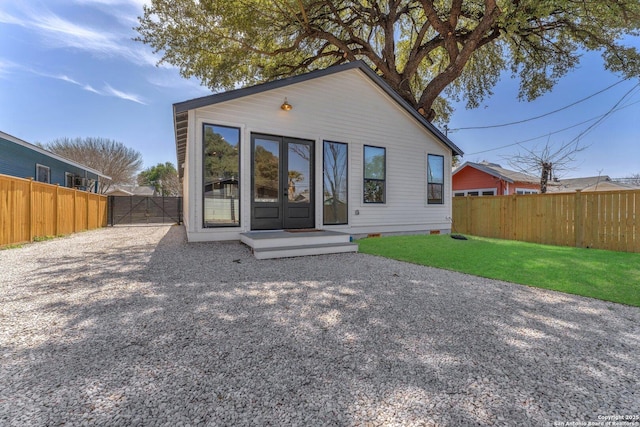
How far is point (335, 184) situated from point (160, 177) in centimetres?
4512

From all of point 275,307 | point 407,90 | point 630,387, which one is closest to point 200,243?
point 275,307

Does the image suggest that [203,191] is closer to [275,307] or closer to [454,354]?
[275,307]

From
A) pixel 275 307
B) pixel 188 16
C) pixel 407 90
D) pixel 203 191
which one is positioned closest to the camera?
pixel 275 307

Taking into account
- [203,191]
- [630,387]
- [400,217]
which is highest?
[203,191]

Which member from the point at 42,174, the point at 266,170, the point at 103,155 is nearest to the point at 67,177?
the point at 42,174

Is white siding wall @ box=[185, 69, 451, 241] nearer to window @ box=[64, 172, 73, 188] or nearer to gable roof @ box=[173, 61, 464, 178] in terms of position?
gable roof @ box=[173, 61, 464, 178]

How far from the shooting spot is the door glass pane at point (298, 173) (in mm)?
7340

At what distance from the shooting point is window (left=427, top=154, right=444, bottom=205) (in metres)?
9.83

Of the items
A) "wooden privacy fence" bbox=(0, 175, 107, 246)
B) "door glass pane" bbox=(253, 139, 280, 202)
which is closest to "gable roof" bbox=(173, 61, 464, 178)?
"door glass pane" bbox=(253, 139, 280, 202)

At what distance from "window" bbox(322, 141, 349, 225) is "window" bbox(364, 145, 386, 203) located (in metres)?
0.76

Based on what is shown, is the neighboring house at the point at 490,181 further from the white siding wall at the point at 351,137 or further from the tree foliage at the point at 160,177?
the tree foliage at the point at 160,177

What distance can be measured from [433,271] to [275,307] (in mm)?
2940

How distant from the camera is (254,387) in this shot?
64.5 inches

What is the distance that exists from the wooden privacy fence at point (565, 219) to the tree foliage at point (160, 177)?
41.3 m
